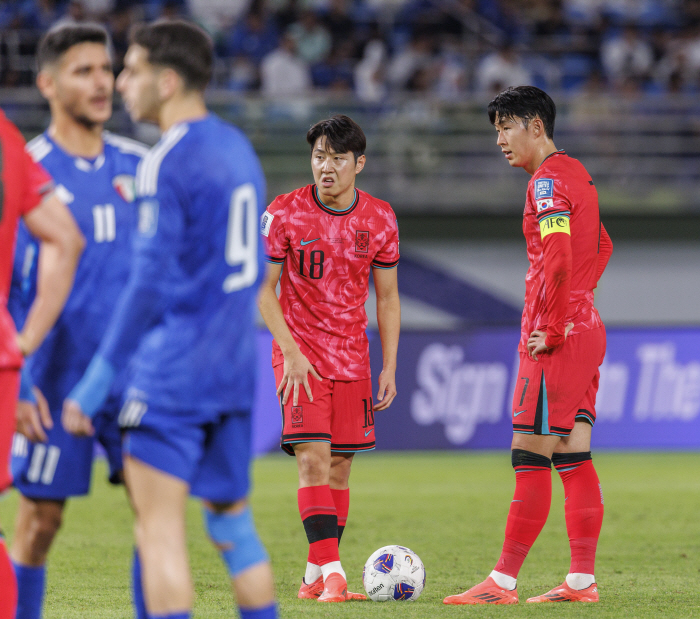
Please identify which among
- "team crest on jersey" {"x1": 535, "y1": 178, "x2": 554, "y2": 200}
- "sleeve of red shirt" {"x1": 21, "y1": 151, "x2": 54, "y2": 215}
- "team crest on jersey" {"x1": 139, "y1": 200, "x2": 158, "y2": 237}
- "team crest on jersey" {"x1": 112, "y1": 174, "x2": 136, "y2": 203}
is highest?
"team crest on jersey" {"x1": 535, "y1": 178, "x2": 554, "y2": 200}

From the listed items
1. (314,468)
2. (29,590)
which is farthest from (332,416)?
(29,590)

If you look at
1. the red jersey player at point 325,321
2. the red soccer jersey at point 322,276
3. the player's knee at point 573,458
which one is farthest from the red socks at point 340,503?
the player's knee at point 573,458

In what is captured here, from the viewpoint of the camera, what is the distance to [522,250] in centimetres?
1661

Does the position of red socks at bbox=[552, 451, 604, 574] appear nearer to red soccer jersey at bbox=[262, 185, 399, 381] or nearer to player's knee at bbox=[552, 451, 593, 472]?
player's knee at bbox=[552, 451, 593, 472]

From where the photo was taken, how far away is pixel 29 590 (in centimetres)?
367

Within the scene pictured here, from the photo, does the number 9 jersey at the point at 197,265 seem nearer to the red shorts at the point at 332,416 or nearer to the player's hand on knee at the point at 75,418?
the player's hand on knee at the point at 75,418

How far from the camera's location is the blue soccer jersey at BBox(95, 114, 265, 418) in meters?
3.04

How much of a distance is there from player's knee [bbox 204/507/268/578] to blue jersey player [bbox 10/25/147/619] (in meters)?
0.61

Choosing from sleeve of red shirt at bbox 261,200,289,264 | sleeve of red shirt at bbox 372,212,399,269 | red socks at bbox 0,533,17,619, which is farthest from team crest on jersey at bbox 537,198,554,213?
red socks at bbox 0,533,17,619

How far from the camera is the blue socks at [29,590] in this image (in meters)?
3.66

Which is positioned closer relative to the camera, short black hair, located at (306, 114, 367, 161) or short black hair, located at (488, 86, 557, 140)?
short black hair, located at (488, 86, 557, 140)

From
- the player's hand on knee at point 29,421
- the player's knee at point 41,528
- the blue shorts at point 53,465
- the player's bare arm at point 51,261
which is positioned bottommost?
the player's knee at point 41,528

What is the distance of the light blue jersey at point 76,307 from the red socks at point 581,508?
2.38 metres

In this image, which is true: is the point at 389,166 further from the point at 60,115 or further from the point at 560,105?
the point at 60,115
